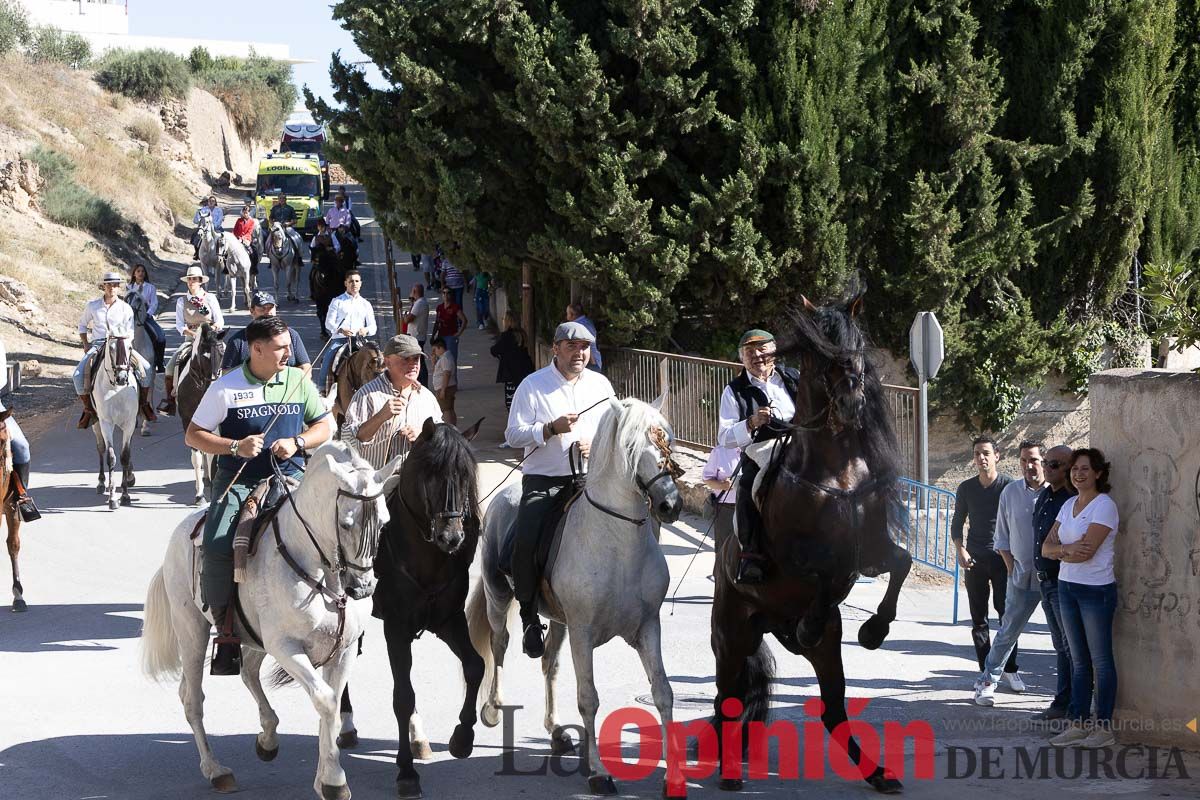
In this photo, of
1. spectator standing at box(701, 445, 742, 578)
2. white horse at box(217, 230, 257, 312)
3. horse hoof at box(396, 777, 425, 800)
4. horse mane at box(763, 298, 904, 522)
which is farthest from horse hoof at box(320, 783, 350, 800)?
white horse at box(217, 230, 257, 312)

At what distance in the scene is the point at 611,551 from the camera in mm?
7473

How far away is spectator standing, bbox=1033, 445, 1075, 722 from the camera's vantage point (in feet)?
28.2

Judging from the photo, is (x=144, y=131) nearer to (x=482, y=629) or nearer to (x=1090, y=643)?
(x=482, y=629)

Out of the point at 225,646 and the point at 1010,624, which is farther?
the point at 1010,624

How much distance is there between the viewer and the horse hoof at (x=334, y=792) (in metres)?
7.02

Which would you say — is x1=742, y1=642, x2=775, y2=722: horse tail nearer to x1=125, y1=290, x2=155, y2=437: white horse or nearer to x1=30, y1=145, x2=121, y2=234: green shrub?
x1=125, y1=290, x2=155, y2=437: white horse

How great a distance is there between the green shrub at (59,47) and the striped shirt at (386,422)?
5914cm

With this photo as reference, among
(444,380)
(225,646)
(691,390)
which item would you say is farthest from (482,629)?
(444,380)

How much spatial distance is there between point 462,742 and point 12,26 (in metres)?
60.3

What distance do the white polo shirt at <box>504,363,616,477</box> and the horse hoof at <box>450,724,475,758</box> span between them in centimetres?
163

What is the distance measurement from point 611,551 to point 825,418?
143 centimetres

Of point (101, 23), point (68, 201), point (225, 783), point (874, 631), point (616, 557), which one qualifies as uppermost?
point (101, 23)

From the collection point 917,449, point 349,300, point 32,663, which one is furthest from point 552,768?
point 349,300

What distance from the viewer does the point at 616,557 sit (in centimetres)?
747
